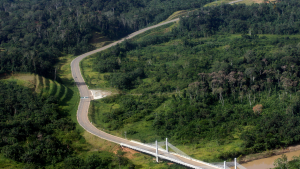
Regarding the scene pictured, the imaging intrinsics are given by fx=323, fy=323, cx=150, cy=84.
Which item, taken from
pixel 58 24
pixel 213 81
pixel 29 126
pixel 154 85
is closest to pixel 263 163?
pixel 213 81

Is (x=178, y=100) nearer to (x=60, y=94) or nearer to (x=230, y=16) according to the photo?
(x=60, y=94)

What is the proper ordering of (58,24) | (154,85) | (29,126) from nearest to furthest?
1. (29,126)
2. (154,85)
3. (58,24)

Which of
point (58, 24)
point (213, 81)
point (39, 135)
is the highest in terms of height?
point (58, 24)

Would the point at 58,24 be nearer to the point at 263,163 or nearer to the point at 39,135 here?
the point at 39,135

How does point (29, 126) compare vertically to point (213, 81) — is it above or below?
below

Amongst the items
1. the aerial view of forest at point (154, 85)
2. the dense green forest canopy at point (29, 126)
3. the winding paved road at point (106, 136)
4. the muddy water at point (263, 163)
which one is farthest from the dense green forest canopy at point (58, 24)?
the muddy water at point (263, 163)

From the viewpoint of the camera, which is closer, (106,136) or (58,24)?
(106,136)

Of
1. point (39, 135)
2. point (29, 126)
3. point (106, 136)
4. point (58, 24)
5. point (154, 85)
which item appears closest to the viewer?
point (39, 135)

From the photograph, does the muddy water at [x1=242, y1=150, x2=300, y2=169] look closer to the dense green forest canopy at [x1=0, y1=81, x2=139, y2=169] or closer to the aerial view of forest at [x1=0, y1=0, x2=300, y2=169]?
the aerial view of forest at [x1=0, y1=0, x2=300, y2=169]

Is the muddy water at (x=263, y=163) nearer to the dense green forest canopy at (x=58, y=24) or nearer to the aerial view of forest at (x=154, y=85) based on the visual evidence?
the aerial view of forest at (x=154, y=85)
